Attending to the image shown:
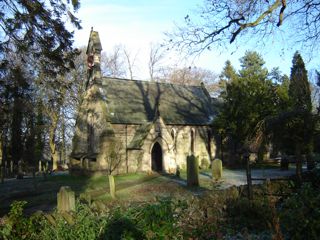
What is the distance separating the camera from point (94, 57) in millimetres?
31141

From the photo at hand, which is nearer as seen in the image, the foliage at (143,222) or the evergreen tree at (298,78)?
the foliage at (143,222)

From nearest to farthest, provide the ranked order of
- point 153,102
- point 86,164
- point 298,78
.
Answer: point 86,164, point 153,102, point 298,78

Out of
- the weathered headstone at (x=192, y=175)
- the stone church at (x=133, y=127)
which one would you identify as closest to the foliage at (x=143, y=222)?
the weathered headstone at (x=192, y=175)

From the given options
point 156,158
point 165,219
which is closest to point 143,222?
point 165,219

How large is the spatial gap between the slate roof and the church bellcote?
1.18 meters

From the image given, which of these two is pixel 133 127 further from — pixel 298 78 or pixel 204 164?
pixel 298 78

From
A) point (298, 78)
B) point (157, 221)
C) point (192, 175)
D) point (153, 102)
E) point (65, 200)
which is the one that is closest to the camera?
point (157, 221)

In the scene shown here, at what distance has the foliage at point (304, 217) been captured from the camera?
18.6ft

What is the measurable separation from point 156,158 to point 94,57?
9.66m

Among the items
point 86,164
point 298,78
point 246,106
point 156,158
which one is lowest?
point 86,164

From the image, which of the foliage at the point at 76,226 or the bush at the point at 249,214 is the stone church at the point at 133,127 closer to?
the bush at the point at 249,214

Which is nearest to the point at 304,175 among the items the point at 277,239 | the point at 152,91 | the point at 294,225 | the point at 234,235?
the point at 234,235

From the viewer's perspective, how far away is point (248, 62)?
66000 millimetres

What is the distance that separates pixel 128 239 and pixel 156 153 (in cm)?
2502
